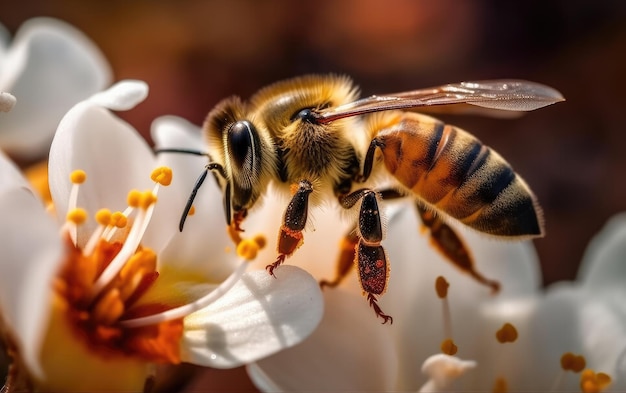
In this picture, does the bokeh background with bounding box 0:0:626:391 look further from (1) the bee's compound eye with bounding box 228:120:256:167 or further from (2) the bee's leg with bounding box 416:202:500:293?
(1) the bee's compound eye with bounding box 228:120:256:167

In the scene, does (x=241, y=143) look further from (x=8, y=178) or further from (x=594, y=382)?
(x=594, y=382)

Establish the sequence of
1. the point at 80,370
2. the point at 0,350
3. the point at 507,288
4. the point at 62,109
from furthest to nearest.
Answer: the point at 62,109 → the point at 507,288 → the point at 0,350 → the point at 80,370

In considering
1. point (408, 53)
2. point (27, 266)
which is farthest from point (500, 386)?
point (408, 53)

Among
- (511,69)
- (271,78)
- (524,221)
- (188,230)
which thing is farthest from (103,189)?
(511,69)

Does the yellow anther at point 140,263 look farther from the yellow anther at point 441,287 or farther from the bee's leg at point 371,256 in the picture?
the yellow anther at point 441,287

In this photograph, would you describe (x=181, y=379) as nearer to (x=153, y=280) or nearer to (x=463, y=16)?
(x=153, y=280)
